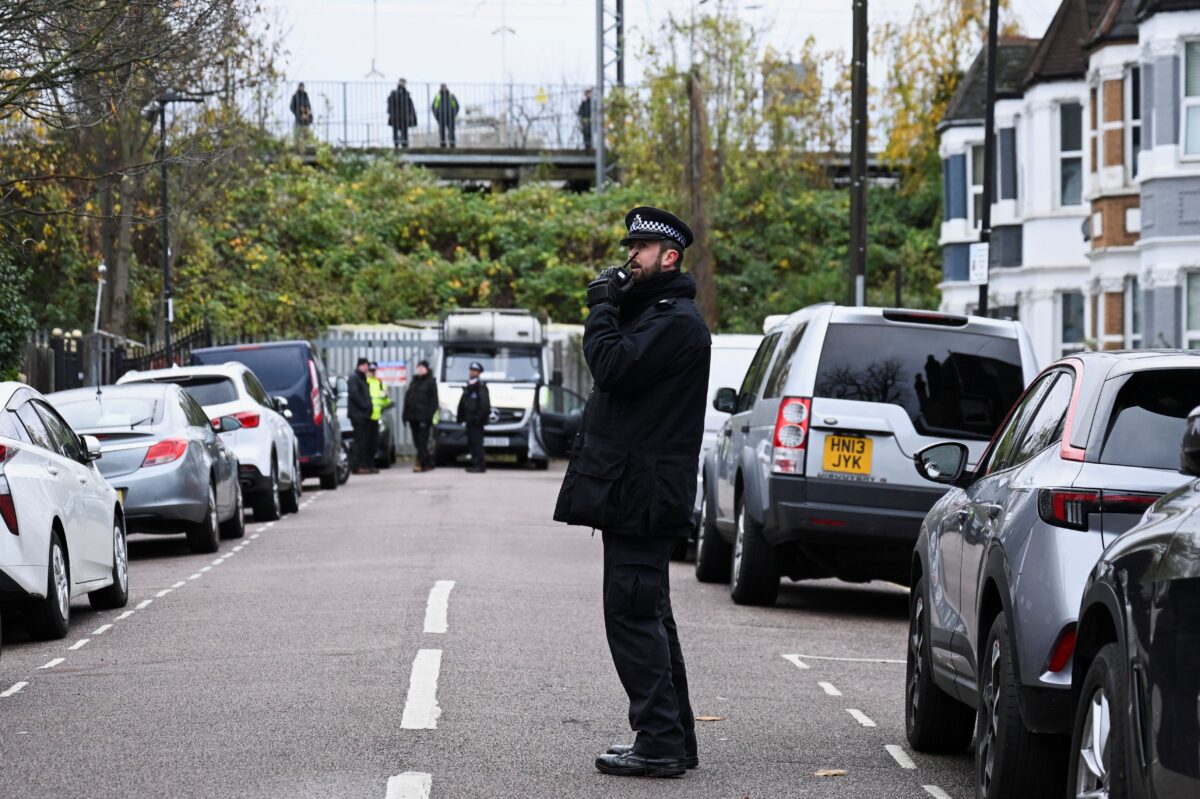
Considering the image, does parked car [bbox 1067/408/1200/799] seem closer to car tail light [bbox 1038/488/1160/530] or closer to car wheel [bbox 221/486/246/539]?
car tail light [bbox 1038/488/1160/530]

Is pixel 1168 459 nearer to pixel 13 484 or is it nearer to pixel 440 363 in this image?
pixel 13 484

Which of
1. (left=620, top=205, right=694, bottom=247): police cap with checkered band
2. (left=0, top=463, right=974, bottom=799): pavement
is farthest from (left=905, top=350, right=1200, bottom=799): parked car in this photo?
(left=620, top=205, right=694, bottom=247): police cap with checkered band

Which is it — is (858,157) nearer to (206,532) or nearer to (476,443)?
(476,443)

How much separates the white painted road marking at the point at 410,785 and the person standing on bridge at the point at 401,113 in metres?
51.5

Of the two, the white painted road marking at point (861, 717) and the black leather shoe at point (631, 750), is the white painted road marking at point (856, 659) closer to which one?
the white painted road marking at point (861, 717)

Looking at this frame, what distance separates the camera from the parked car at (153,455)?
17172mm

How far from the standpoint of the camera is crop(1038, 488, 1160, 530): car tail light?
6.14 meters

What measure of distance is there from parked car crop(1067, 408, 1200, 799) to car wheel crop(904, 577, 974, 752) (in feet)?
8.20

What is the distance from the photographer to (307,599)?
13531mm

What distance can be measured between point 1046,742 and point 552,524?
615 inches

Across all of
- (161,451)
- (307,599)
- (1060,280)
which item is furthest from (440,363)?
(307,599)

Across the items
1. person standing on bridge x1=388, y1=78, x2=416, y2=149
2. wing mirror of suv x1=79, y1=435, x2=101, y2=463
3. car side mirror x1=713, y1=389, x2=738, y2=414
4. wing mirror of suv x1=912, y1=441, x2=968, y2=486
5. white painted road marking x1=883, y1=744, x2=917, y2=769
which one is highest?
person standing on bridge x1=388, y1=78, x2=416, y2=149

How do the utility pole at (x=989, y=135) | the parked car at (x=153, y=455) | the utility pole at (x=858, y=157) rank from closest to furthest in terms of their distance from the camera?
the parked car at (x=153, y=455) < the utility pole at (x=858, y=157) < the utility pole at (x=989, y=135)

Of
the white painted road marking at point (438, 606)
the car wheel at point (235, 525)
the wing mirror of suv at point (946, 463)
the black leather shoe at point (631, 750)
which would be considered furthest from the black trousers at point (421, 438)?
the black leather shoe at point (631, 750)
